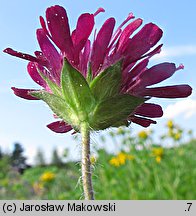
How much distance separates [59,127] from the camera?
0.96 meters

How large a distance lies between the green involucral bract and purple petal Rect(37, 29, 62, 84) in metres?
0.03

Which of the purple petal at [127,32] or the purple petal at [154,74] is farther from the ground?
the purple petal at [127,32]

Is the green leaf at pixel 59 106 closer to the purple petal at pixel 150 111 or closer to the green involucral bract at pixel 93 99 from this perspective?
the green involucral bract at pixel 93 99

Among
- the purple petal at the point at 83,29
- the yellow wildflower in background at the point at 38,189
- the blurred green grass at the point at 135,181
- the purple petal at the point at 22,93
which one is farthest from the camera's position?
the yellow wildflower in background at the point at 38,189

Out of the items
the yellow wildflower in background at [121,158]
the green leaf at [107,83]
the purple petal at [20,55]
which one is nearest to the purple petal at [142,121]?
the green leaf at [107,83]

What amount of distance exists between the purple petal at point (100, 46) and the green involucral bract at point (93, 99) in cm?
2

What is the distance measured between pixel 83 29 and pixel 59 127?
254 mm

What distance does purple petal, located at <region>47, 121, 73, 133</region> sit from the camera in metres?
0.94

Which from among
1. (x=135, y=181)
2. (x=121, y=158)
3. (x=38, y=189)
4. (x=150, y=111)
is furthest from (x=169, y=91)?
(x=38, y=189)

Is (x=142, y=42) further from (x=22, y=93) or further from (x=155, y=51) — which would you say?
(x=22, y=93)

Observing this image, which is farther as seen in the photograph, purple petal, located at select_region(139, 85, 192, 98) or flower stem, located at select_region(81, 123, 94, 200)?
purple petal, located at select_region(139, 85, 192, 98)

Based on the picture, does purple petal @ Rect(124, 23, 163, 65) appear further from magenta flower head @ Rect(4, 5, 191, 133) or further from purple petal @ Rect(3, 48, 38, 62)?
purple petal @ Rect(3, 48, 38, 62)

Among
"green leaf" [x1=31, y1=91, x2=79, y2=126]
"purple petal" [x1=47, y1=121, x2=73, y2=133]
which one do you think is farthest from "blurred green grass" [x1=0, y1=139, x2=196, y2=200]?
"green leaf" [x1=31, y1=91, x2=79, y2=126]

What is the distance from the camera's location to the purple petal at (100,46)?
2.63ft
